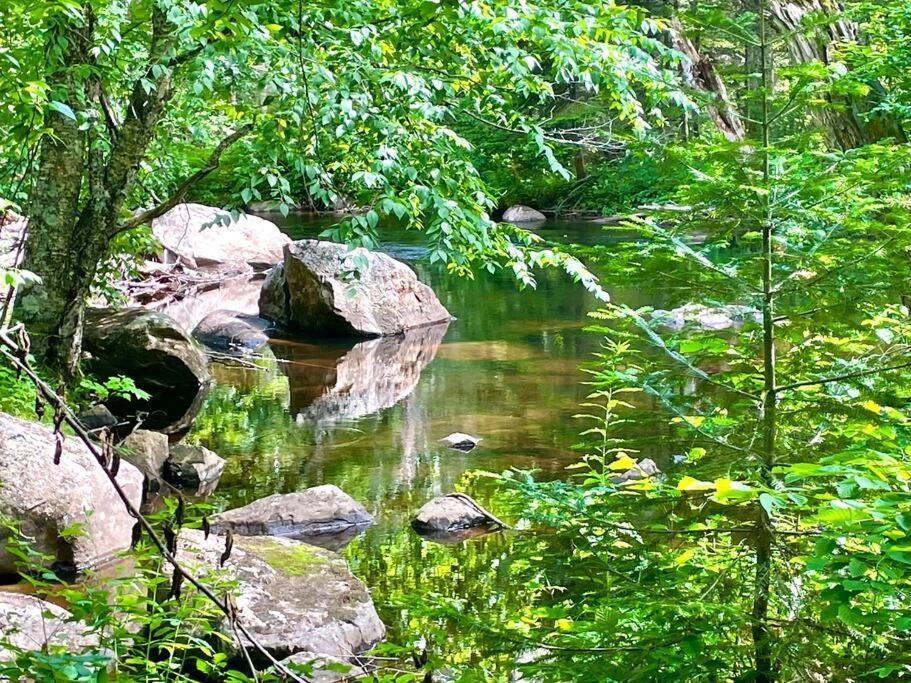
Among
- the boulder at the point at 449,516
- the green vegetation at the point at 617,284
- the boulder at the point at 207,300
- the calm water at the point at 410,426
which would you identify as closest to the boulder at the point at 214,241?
the boulder at the point at 207,300

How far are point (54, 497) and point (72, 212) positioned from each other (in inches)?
115

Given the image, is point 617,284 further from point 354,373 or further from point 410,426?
point 354,373

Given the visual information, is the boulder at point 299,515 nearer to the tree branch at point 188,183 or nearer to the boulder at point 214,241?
the tree branch at point 188,183

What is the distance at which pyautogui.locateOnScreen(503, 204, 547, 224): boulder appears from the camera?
3052 cm

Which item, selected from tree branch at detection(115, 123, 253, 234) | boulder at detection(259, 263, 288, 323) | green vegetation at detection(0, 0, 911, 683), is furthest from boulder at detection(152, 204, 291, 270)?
green vegetation at detection(0, 0, 911, 683)

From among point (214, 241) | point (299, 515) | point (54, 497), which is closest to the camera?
point (54, 497)

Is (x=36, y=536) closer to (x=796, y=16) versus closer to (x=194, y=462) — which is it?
(x=194, y=462)

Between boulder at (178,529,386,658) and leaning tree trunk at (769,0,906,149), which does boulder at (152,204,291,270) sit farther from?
leaning tree trunk at (769,0,906,149)

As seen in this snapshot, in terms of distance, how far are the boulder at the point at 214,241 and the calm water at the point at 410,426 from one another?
23.7 ft

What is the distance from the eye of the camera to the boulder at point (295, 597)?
16.5ft

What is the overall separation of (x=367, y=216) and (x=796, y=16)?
2.22 metres

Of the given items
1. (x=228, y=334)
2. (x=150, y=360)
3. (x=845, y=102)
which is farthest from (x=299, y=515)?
(x=228, y=334)

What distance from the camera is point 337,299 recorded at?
1480cm

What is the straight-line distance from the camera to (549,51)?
5.50 metres
